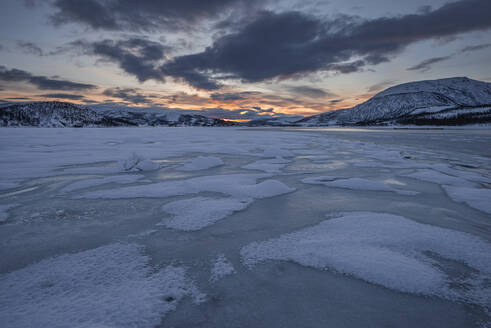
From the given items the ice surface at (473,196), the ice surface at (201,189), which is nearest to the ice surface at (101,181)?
the ice surface at (201,189)

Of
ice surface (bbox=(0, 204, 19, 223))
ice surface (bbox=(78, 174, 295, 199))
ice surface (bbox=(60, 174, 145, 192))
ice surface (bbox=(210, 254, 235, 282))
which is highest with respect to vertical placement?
ice surface (bbox=(60, 174, 145, 192))

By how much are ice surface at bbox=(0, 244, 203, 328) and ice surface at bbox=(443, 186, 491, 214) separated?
495 centimetres

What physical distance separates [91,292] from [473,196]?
6.21 metres

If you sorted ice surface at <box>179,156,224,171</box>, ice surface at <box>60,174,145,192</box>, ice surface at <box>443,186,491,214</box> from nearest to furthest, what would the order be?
ice surface at <box>443,186,491,214</box>, ice surface at <box>60,174,145,192</box>, ice surface at <box>179,156,224,171</box>

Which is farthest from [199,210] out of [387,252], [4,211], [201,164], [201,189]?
[201,164]

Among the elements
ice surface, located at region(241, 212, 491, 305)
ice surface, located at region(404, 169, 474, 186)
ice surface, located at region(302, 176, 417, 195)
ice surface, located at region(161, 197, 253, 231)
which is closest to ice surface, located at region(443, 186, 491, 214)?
ice surface, located at region(404, 169, 474, 186)

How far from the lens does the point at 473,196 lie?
14.8 ft

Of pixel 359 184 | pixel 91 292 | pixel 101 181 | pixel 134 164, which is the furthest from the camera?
pixel 134 164

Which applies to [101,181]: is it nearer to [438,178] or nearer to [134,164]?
[134,164]

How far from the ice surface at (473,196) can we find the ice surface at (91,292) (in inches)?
195

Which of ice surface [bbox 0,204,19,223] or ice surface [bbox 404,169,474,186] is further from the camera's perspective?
ice surface [bbox 404,169,474,186]

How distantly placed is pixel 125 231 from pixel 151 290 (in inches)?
55.5

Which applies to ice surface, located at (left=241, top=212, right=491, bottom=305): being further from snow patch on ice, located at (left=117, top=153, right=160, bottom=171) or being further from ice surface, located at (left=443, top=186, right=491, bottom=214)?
snow patch on ice, located at (left=117, top=153, right=160, bottom=171)

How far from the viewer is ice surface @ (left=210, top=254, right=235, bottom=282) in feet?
7.12
